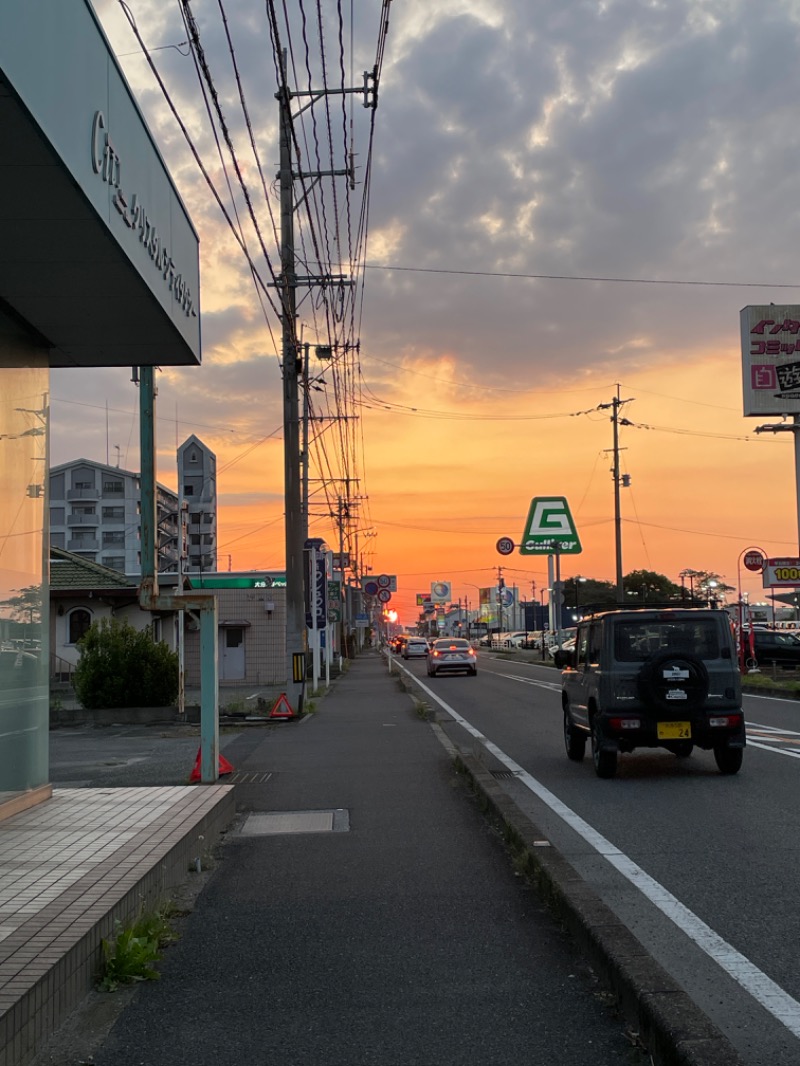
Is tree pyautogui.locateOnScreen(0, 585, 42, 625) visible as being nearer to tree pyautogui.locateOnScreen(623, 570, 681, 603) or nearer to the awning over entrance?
the awning over entrance

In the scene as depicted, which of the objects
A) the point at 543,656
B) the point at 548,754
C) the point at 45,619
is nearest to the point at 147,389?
the point at 45,619

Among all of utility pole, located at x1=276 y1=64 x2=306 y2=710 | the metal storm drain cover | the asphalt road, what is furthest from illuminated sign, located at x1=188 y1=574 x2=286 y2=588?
the metal storm drain cover

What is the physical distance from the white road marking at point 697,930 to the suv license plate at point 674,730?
184 cm

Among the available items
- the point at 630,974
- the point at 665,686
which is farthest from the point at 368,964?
the point at 665,686

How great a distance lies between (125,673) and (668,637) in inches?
583

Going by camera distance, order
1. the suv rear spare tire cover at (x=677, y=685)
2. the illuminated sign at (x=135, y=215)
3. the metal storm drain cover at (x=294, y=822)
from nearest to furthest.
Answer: the illuminated sign at (x=135, y=215)
the metal storm drain cover at (x=294, y=822)
the suv rear spare tire cover at (x=677, y=685)

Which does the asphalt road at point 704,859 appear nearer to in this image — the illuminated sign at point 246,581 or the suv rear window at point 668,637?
the suv rear window at point 668,637

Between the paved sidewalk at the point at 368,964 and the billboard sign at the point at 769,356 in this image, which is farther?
the billboard sign at the point at 769,356

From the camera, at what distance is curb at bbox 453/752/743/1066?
3.73 meters

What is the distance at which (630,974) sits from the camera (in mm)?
4508

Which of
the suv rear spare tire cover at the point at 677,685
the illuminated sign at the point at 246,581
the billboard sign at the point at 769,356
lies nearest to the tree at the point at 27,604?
the suv rear spare tire cover at the point at 677,685

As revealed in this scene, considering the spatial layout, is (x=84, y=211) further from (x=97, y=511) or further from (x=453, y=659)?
(x=97, y=511)

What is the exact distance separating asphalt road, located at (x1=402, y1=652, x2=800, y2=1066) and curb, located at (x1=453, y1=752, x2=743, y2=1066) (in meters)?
0.27

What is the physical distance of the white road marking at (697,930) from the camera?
4.57 meters
